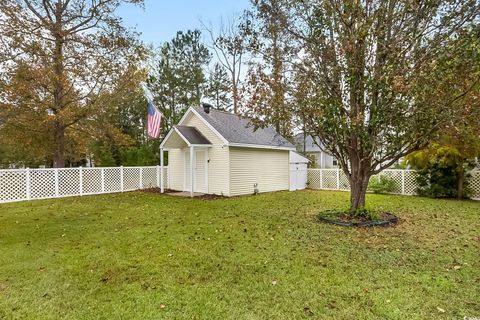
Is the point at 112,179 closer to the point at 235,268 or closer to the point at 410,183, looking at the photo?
the point at 235,268

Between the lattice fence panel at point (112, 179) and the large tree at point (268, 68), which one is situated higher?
the large tree at point (268, 68)

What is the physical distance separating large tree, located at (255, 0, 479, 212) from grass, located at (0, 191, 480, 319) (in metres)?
2.05

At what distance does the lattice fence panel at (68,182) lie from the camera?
492 inches

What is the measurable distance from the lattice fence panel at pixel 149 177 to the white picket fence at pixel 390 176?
8405 mm

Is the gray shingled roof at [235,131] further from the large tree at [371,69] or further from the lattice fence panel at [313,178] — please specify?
the large tree at [371,69]

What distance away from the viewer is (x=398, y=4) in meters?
6.56

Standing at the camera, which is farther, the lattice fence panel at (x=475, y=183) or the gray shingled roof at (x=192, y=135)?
the gray shingled roof at (x=192, y=135)

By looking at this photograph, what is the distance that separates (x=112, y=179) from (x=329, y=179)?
11.0 m

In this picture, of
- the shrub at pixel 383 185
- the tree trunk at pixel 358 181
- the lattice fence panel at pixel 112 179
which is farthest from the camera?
the shrub at pixel 383 185

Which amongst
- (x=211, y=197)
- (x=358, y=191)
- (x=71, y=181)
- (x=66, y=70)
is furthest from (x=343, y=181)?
(x=66, y=70)

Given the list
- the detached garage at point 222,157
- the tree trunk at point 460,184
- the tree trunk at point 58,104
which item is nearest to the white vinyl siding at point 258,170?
the detached garage at point 222,157

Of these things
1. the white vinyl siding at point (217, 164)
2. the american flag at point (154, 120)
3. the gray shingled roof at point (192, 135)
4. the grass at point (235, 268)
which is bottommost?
the grass at point (235, 268)

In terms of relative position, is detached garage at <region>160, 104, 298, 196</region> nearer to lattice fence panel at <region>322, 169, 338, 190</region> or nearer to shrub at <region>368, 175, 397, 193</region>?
lattice fence panel at <region>322, 169, 338, 190</region>

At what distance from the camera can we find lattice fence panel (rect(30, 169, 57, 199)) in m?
11.7
